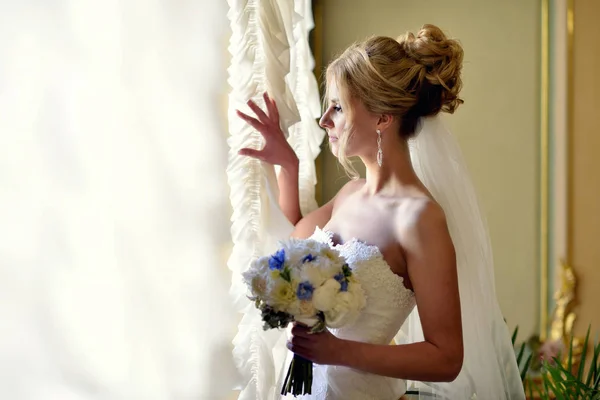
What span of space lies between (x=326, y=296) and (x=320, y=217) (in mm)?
715

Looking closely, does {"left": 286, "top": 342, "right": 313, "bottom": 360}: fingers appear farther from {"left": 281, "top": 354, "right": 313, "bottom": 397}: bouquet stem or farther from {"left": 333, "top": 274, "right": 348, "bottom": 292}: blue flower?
{"left": 333, "top": 274, "right": 348, "bottom": 292}: blue flower

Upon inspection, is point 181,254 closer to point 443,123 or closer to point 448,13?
point 443,123

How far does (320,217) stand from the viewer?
2.16 metres

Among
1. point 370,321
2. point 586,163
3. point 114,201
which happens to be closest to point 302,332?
point 370,321

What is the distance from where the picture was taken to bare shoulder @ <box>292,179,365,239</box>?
2129 millimetres

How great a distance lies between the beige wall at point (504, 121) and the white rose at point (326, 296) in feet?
6.15

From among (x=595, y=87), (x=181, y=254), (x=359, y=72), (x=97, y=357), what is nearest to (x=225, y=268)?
(x=181, y=254)

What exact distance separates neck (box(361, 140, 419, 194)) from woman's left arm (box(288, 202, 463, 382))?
184 millimetres

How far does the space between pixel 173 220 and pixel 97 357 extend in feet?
1.07

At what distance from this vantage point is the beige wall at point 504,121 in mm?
3189

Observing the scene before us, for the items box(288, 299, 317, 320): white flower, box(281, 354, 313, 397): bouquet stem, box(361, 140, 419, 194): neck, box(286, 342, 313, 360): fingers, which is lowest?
box(281, 354, 313, 397): bouquet stem

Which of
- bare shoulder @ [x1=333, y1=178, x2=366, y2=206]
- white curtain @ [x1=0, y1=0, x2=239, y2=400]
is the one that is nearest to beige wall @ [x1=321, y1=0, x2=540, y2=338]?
bare shoulder @ [x1=333, y1=178, x2=366, y2=206]

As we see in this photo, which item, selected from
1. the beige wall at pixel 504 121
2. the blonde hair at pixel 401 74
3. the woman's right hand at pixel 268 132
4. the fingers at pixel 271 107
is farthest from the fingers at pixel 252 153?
the beige wall at pixel 504 121

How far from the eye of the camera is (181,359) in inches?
61.1
